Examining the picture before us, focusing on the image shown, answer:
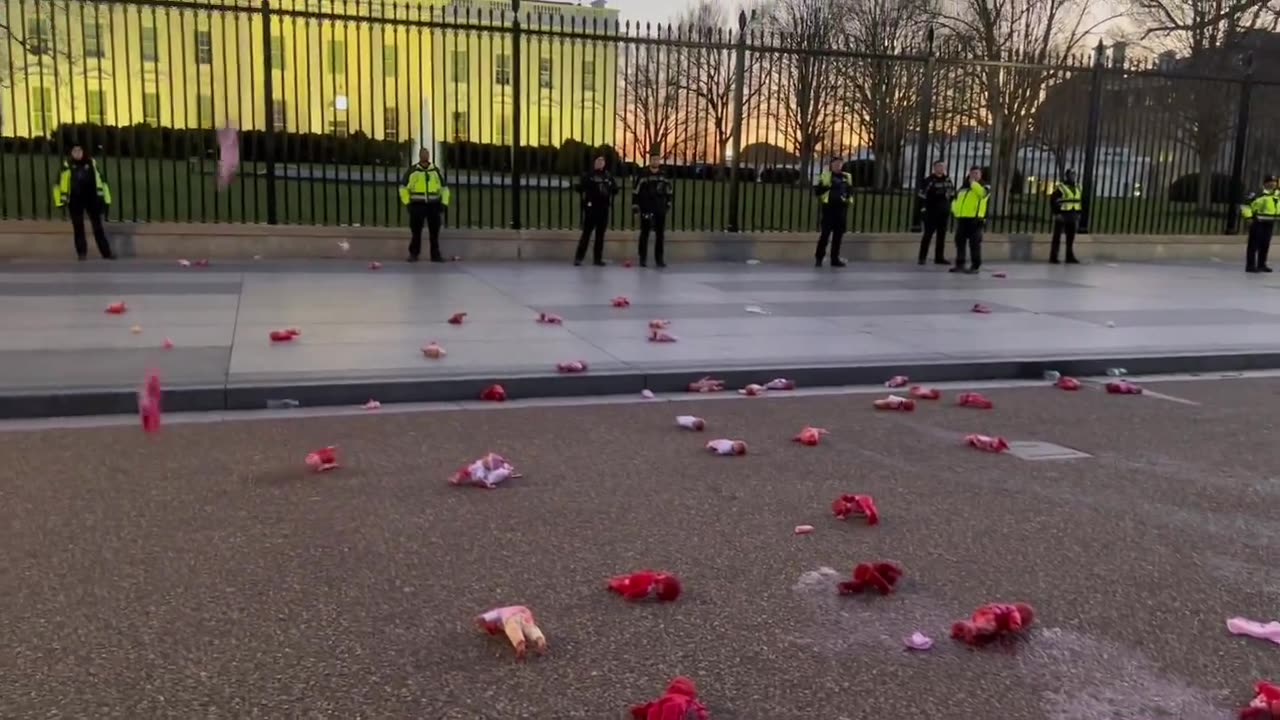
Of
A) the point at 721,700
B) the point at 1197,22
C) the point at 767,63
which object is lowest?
the point at 721,700

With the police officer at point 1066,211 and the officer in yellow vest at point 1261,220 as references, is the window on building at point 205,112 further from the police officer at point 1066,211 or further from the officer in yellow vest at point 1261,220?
the officer in yellow vest at point 1261,220

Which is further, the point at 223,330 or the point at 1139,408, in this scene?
the point at 223,330

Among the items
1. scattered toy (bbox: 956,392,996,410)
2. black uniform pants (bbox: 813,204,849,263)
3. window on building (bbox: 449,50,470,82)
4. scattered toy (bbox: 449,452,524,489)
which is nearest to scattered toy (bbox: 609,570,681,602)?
scattered toy (bbox: 449,452,524,489)

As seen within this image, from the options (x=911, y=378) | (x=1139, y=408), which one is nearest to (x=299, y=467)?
(x=911, y=378)

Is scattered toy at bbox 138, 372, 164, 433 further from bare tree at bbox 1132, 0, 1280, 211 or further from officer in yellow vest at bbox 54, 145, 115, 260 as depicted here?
bare tree at bbox 1132, 0, 1280, 211

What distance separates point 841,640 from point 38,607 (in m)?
3.05

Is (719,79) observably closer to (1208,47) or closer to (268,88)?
(268,88)

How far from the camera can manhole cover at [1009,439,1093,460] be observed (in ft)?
22.4

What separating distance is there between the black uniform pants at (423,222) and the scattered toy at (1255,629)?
13278 millimetres

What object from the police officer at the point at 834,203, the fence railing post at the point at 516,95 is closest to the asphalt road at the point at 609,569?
the fence railing post at the point at 516,95

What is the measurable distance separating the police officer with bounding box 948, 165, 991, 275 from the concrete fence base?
5.12ft

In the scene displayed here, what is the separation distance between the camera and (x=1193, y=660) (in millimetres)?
3908

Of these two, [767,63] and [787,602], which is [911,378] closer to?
[787,602]

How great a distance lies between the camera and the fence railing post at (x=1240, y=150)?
66.6ft
